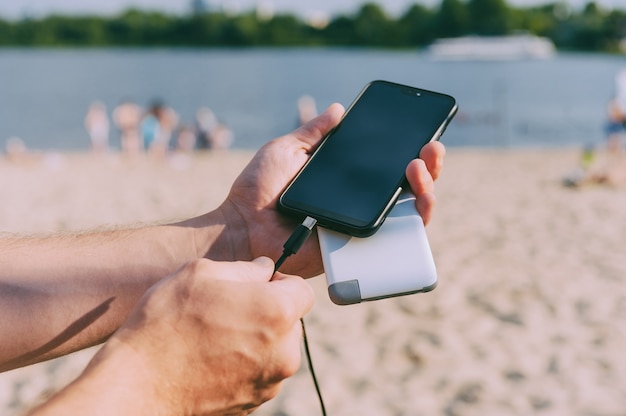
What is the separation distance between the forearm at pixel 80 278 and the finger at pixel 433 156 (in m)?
0.63

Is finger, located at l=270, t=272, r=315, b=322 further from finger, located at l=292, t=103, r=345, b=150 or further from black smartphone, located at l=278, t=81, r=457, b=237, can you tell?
finger, located at l=292, t=103, r=345, b=150

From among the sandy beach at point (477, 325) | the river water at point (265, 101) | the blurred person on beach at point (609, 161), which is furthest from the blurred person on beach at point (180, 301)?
the river water at point (265, 101)

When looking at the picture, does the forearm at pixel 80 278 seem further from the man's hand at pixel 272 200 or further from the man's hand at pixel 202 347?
the man's hand at pixel 202 347

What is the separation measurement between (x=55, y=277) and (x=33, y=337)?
0.62ft

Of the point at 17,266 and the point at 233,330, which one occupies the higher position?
the point at 233,330

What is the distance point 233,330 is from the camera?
1.11m

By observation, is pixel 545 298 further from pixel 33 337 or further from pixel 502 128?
pixel 502 128

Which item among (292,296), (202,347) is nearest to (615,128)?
(292,296)

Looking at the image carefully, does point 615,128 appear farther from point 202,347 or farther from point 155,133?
point 202,347

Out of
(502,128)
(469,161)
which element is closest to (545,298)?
(469,161)

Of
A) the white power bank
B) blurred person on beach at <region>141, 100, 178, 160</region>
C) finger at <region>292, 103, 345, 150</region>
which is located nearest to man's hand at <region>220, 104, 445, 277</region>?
finger at <region>292, 103, 345, 150</region>

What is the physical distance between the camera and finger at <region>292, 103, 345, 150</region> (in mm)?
1887

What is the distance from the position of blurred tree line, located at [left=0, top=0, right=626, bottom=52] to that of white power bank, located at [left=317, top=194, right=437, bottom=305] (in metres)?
→ 86.7

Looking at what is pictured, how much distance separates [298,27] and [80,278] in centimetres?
9381
